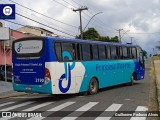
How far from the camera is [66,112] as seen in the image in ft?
39.5

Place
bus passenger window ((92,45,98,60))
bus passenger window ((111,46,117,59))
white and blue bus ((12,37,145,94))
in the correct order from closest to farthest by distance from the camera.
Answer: white and blue bus ((12,37,145,94))
bus passenger window ((92,45,98,60))
bus passenger window ((111,46,117,59))

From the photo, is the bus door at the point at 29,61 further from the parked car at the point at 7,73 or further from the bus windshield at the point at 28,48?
the parked car at the point at 7,73

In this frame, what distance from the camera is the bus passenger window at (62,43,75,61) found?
52.6 ft

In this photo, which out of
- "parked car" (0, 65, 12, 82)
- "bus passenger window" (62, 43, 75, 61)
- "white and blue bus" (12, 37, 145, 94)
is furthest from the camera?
"parked car" (0, 65, 12, 82)

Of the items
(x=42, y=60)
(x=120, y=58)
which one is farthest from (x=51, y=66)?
(x=120, y=58)

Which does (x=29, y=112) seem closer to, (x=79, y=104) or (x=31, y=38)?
(x=79, y=104)

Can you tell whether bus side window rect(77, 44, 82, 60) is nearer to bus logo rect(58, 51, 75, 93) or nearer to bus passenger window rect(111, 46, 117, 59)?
bus logo rect(58, 51, 75, 93)

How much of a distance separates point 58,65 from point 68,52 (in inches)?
48.8

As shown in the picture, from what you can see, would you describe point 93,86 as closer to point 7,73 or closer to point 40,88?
point 40,88

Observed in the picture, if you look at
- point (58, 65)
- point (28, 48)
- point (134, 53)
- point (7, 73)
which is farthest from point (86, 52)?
point (7, 73)

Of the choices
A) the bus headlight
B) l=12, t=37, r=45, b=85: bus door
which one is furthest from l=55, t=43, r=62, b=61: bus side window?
the bus headlight

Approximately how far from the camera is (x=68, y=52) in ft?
53.8

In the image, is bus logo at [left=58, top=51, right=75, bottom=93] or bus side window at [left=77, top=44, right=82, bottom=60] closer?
bus logo at [left=58, top=51, right=75, bottom=93]

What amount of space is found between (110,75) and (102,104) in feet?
21.3
